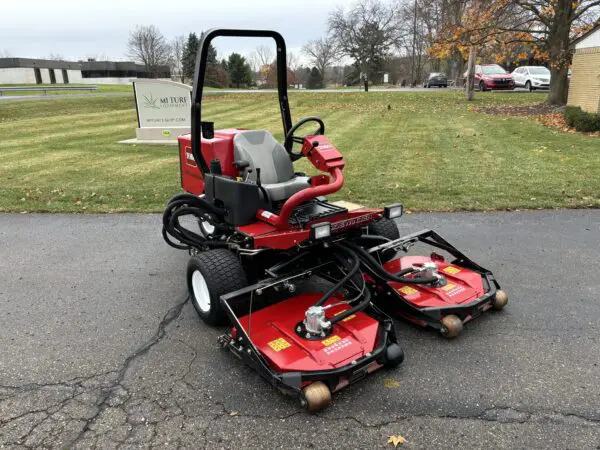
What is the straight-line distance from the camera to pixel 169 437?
2627 mm

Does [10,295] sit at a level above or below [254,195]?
below

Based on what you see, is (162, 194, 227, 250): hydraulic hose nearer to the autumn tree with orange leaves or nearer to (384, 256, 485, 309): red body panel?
(384, 256, 485, 309): red body panel

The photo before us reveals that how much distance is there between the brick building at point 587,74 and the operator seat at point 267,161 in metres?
12.1

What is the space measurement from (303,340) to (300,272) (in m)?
0.71

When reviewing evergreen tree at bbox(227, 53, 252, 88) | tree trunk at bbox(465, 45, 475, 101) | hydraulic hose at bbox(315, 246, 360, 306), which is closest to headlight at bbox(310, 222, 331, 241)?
hydraulic hose at bbox(315, 246, 360, 306)

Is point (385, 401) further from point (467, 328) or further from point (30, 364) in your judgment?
point (30, 364)

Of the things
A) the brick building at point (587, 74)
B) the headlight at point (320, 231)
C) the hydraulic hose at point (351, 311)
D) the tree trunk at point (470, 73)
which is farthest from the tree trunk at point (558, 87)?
the hydraulic hose at point (351, 311)

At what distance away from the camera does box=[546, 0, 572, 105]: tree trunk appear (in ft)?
52.6

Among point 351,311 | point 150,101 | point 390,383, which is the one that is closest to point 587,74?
point 150,101

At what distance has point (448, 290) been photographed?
3.67 m

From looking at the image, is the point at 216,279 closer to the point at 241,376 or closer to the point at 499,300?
the point at 241,376

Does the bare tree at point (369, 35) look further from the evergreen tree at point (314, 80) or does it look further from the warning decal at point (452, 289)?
the warning decal at point (452, 289)

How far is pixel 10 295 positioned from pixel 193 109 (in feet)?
7.67

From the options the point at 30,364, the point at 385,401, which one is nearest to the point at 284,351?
the point at 385,401
